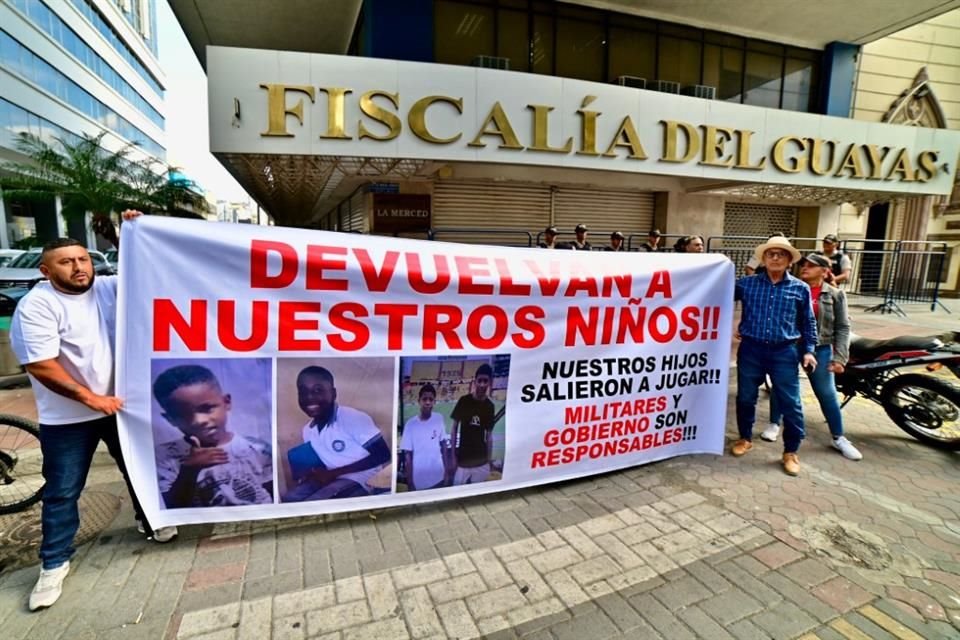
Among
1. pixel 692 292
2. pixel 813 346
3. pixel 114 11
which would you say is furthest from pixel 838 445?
pixel 114 11

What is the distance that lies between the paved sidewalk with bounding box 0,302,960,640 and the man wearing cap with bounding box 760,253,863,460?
2.25ft

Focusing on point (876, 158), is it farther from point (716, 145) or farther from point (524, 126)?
point (524, 126)

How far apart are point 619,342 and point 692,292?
80 centimetres

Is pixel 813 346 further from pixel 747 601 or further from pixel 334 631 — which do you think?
pixel 334 631

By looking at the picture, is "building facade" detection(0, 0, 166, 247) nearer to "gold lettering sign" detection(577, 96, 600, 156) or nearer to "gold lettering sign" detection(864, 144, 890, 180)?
"gold lettering sign" detection(577, 96, 600, 156)

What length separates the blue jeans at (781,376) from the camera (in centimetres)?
396

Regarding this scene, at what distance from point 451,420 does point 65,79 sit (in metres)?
40.9

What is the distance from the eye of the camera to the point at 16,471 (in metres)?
3.82

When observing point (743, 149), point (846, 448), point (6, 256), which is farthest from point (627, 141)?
point (6, 256)

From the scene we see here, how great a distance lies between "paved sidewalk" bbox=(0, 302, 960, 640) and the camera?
7.69 ft

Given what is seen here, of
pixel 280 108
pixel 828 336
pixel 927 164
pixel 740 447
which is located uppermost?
pixel 927 164

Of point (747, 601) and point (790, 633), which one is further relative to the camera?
point (747, 601)

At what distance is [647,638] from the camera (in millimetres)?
2273

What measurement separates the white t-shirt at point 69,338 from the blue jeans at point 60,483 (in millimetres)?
72
